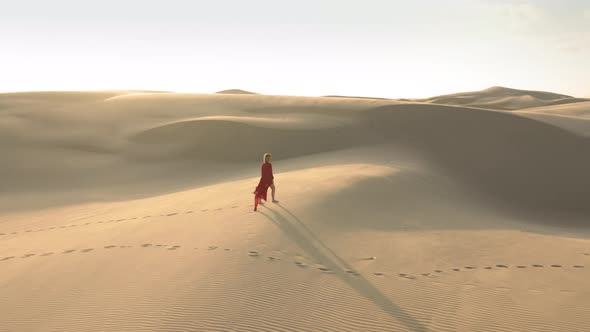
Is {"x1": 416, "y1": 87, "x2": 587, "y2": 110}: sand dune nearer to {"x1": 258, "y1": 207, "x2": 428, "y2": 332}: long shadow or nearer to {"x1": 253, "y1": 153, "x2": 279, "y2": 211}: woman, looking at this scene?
{"x1": 253, "y1": 153, "x2": 279, "y2": 211}: woman

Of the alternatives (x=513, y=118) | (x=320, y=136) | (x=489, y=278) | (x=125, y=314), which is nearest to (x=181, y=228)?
(x=125, y=314)

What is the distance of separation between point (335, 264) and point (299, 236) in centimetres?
112

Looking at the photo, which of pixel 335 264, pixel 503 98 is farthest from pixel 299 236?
pixel 503 98

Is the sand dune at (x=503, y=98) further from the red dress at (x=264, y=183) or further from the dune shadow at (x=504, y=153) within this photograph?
the red dress at (x=264, y=183)

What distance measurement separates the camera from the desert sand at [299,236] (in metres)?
4.25

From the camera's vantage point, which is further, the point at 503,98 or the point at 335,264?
the point at 503,98

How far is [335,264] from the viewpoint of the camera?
5.34 meters

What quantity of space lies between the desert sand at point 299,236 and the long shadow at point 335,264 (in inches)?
1.0

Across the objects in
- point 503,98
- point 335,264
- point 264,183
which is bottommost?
point 335,264

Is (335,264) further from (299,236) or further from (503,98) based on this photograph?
(503,98)

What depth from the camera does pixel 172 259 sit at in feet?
18.4

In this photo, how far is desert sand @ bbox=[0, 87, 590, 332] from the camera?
4.25 meters

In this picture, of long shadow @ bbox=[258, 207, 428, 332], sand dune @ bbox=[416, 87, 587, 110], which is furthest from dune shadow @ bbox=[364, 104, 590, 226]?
sand dune @ bbox=[416, 87, 587, 110]

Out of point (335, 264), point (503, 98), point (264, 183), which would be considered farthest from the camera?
point (503, 98)
